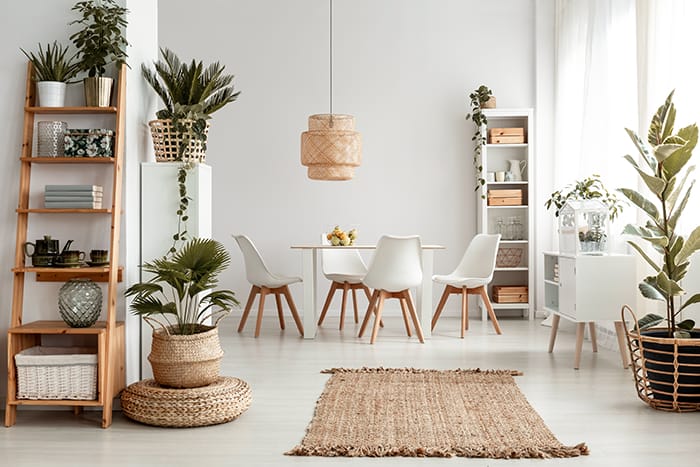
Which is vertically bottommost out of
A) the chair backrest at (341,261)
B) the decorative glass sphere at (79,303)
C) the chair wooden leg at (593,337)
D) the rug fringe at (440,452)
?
the rug fringe at (440,452)

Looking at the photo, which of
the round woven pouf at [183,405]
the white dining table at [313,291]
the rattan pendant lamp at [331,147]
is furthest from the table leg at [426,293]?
the round woven pouf at [183,405]

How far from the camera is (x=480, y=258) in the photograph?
Answer: 21.8 feet

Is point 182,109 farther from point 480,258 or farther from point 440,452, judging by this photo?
point 480,258

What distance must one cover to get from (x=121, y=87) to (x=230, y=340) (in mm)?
2794

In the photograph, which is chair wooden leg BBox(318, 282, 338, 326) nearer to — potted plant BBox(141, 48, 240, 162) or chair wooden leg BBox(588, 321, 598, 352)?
chair wooden leg BBox(588, 321, 598, 352)

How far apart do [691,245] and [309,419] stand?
2.08 meters

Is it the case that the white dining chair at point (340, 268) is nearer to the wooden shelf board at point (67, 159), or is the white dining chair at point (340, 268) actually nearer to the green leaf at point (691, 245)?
the green leaf at point (691, 245)

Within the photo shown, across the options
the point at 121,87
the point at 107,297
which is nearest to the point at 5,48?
the point at 121,87

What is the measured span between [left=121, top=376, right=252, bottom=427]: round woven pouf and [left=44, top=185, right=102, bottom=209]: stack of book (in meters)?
0.90

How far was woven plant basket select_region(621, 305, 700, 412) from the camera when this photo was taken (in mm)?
3670

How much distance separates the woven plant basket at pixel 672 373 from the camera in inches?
144

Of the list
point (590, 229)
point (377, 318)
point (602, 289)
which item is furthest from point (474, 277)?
point (602, 289)

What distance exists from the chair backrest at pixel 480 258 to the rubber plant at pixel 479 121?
2.15ft

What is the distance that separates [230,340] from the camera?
5.98 m
